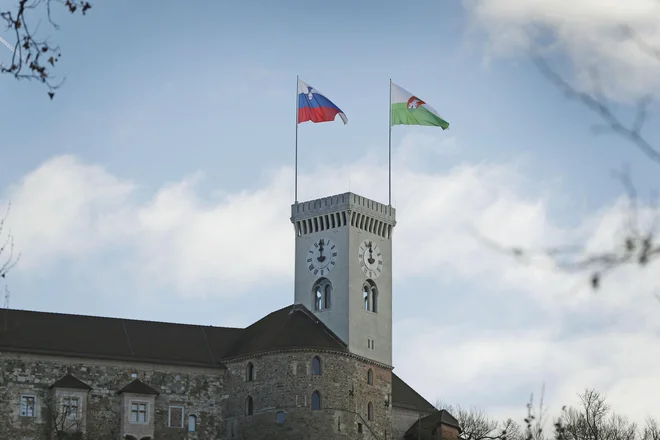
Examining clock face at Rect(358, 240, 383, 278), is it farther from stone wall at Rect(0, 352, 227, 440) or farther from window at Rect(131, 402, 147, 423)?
window at Rect(131, 402, 147, 423)

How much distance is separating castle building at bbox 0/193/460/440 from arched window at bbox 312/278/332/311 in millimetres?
68

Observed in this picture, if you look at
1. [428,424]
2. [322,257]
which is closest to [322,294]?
[322,257]

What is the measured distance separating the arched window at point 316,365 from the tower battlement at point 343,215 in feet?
32.5

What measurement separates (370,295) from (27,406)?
23715mm

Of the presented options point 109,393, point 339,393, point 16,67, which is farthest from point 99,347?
point 16,67

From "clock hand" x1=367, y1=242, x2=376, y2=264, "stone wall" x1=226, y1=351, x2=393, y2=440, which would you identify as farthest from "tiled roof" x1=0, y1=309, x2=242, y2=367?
"clock hand" x1=367, y1=242, x2=376, y2=264

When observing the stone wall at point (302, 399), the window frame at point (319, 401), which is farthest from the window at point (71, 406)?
the window frame at point (319, 401)

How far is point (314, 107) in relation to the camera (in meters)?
94.8

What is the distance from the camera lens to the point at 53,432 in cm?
8350

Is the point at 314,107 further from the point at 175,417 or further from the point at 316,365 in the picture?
the point at 175,417

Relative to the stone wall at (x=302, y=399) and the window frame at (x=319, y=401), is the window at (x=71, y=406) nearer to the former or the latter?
the stone wall at (x=302, y=399)

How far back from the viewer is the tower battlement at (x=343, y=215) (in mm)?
92250

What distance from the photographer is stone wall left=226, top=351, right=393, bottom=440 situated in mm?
85938

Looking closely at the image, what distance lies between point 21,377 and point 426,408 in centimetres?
2885
